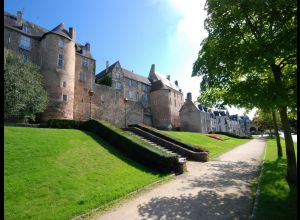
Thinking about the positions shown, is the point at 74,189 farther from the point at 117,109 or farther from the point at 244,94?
the point at 117,109

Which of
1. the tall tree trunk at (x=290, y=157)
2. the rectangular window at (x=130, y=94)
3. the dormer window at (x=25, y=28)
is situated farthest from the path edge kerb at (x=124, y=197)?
the rectangular window at (x=130, y=94)

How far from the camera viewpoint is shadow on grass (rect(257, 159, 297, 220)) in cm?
741

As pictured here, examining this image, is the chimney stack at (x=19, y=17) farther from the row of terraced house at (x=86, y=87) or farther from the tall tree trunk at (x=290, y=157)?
the tall tree trunk at (x=290, y=157)

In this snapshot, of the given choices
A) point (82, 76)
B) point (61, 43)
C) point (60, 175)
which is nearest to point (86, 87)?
point (82, 76)

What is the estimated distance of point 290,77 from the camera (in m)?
11.8

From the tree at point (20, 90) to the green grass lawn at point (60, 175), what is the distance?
1085cm

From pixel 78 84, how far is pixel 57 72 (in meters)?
6.79

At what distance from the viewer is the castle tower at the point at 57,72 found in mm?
34875

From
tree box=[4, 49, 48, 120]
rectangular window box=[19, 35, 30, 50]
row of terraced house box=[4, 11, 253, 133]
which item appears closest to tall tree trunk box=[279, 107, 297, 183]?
row of terraced house box=[4, 11, 253, 133]

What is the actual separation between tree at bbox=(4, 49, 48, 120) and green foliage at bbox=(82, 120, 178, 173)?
1142 centimetres

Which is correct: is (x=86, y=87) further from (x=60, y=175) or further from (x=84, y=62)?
(x=60, y=175)

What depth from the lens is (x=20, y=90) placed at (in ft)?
86.5

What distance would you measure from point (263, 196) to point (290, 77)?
6.23 meters

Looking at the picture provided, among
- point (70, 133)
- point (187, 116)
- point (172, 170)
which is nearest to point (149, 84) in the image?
point (187, 116)
